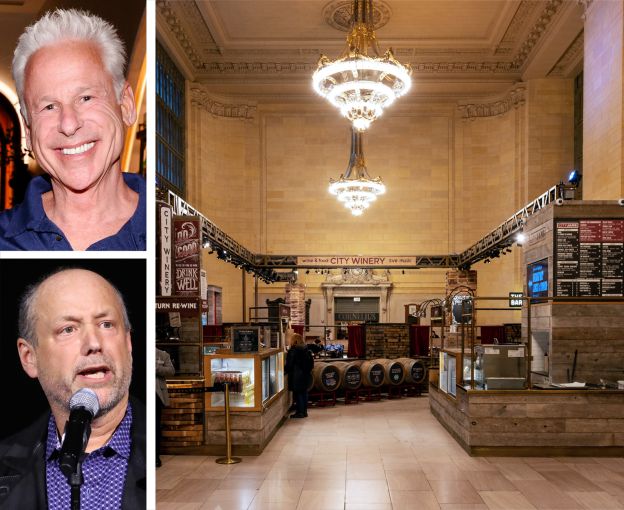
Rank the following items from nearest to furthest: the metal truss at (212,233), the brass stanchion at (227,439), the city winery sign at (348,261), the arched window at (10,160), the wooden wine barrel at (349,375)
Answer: the arched window at (10,160), the brass stanchion at (227,439), the metal truss at (212,233), the wooden wine barrel at (349,375), the city winery sign at (348,261)

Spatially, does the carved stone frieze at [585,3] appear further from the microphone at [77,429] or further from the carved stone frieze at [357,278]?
the microphone at [77,429]

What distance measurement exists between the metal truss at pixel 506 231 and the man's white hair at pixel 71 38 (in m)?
11.4

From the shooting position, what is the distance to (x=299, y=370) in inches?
472

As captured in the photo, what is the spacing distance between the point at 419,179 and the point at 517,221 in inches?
435

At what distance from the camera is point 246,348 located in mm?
→ 9383

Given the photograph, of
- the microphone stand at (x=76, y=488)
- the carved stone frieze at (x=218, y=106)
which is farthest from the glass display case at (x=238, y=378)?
the carved stone frieze at (x=218, y=106)

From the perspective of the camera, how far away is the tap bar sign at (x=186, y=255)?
8.91m

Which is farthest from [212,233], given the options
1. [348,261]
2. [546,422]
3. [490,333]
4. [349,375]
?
[546,422]

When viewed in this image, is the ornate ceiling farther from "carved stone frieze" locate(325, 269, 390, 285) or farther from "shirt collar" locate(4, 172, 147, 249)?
"shirt collar" locate(4, 172, 147, 249)

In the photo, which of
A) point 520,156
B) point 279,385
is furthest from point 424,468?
point 520,156

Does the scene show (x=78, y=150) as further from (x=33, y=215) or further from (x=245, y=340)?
(x=245, y=340)

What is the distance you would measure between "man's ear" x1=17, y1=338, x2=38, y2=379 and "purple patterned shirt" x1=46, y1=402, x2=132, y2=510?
181mm

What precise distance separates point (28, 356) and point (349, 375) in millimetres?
12611

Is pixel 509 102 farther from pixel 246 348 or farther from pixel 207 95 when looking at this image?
pixel 246 348
